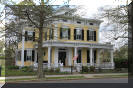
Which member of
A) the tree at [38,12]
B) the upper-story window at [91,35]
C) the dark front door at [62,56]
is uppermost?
the tree at [38,12]

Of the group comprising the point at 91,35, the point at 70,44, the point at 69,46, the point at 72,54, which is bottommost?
the point at 72,54

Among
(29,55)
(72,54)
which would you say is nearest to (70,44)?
(72,54)

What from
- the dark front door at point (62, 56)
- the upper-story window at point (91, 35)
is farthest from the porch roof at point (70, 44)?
the dark front door at point (62, 56)

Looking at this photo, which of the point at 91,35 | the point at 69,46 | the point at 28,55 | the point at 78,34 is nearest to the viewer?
the point at 69,46

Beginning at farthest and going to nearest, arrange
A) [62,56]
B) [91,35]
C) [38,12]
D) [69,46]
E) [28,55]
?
[91,35] → [28,55] → [62,56] → [69,46] → [38,12]

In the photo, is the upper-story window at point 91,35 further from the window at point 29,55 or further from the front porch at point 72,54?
the window at point 29,55

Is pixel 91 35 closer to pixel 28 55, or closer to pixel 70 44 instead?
pixel 70 44

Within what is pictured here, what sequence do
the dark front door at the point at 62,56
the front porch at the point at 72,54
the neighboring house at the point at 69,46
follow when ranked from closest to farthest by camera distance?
1. the front porch at the point at 72,54
2. the neighboring house at the point at 69,46
3. the dark front door at the point at 62,56

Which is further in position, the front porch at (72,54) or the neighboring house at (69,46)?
the neighboring house at (69,46)

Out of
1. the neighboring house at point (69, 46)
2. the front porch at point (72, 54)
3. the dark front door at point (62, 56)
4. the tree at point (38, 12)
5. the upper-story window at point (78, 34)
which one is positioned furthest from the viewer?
the upper-story window at point (78, 34)

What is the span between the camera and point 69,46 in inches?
1406

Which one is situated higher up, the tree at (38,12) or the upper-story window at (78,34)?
the tree at (38,12)

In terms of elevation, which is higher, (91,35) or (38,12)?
(38,12)

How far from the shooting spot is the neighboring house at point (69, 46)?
35562 millimetres
